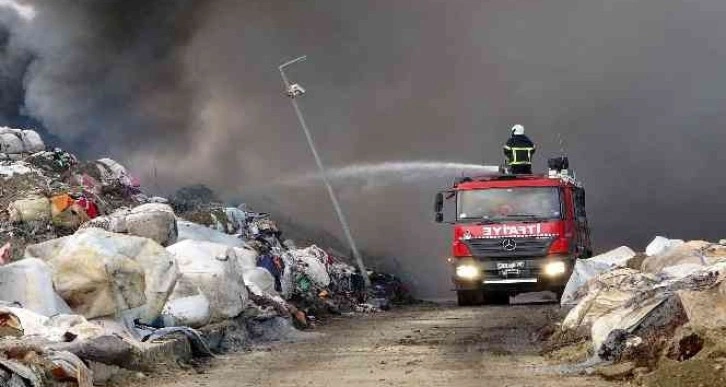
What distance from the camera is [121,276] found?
30.0 ft

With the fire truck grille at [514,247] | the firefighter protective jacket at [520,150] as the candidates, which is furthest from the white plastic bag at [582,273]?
the firefighter protective jacket at [520,150]

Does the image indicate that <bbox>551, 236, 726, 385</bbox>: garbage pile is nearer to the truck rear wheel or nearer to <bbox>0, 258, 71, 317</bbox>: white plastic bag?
<bbox>0, 258, 71, 317</bbox>: white plastic bag

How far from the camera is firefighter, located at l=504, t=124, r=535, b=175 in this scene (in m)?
17.4

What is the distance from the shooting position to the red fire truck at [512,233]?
1641cm

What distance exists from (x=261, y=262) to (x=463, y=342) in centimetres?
500

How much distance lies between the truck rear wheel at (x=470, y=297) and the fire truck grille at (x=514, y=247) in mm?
1109

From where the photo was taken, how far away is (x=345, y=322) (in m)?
14.7

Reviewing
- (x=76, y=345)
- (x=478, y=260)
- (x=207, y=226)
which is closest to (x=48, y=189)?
(x=207, y=226)

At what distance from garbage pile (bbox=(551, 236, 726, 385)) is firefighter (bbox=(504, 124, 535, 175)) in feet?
22.3

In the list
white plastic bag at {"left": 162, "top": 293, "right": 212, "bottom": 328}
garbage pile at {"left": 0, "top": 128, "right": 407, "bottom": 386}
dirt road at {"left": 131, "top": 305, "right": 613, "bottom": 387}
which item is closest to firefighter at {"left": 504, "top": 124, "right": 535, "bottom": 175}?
garbage pile at {"left": 0, "top": 128, "right": 407, "bottom": 386}

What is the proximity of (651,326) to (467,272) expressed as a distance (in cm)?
920

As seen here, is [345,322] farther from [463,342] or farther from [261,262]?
[463,342]

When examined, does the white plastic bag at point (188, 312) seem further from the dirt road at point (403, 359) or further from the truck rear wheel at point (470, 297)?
the truck rear wheel at point (470, 297)

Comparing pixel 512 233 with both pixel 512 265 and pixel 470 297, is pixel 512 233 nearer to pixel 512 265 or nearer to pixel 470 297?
pixel 512 265
